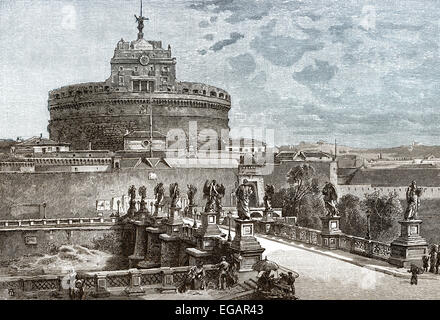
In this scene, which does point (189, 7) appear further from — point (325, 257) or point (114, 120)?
point (114, 120)

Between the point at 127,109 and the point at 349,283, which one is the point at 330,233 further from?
the point at 127,109

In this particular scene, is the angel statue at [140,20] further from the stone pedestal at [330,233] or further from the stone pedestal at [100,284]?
the stone pedestal at [330,233]

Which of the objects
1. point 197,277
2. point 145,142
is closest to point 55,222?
point 145,142

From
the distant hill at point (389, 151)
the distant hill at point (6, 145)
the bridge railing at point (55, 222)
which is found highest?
the distant hill at point (6, 145)

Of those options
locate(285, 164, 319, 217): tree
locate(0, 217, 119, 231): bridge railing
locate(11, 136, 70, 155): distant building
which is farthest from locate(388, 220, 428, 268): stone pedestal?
locate(11, 136, 70, 155): distant building

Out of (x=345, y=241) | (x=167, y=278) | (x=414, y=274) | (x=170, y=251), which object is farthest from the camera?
(x=170, y=251)

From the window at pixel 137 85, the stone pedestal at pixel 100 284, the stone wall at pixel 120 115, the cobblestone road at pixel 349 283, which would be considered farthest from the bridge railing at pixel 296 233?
the stone wall at pixel 120 115

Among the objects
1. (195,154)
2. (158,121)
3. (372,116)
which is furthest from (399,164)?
(158,121)

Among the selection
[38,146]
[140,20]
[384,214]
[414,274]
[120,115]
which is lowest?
[414,274]
